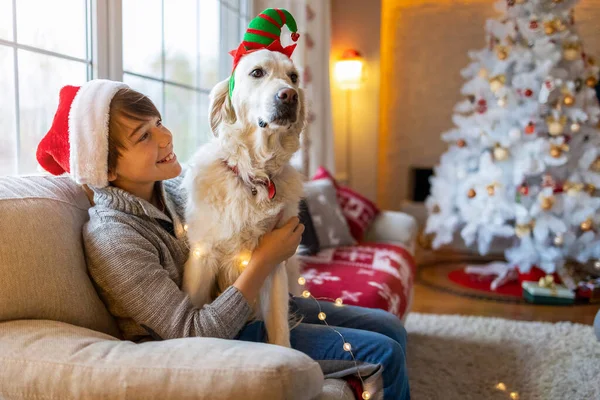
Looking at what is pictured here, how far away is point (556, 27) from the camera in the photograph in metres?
3.39

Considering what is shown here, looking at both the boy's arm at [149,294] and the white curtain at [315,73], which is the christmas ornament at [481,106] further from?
the boy's arm at [149,294]

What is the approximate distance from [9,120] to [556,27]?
3232 millimetres

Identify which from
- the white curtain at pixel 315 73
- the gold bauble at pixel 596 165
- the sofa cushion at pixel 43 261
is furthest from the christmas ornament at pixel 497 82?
the sofa cushion at pixel 43 261

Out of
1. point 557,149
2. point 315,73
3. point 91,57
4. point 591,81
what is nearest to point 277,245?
point 91,57

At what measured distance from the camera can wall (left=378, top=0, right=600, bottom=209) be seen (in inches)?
190

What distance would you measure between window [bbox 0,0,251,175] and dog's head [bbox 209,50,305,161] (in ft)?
0.53

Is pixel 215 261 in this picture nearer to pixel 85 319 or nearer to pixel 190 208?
pixel 190 208

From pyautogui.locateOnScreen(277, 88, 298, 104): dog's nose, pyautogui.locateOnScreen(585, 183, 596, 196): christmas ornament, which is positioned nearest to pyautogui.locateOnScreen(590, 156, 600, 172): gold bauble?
pyautogui.locateOnScreen(585, 183, 596, 196): christmas ornament

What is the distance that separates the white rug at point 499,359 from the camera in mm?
2047

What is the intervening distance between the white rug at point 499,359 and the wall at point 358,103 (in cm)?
209

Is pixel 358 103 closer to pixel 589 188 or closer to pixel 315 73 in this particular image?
pixel 315 73

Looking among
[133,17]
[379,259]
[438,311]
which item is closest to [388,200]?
[438,311]

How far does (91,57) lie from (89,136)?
893 mm

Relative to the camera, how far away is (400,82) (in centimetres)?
507
